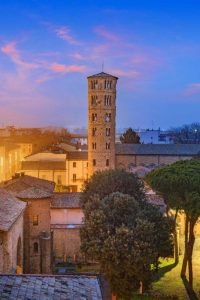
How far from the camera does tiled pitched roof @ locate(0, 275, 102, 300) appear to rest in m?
11.3

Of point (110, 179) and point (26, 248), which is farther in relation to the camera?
point (110, 179)

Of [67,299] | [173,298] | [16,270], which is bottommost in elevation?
[173,298]

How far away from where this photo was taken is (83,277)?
1296 cm

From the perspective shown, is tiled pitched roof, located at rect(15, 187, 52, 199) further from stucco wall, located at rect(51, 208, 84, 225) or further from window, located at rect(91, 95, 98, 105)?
window, located at rect(91, 95, 98, 105)

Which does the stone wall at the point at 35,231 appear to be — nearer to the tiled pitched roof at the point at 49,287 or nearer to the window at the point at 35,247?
the window at the point at 35,247

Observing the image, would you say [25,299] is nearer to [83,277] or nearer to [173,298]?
[83,277]

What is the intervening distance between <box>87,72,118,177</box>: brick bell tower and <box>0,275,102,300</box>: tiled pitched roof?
1826 inches

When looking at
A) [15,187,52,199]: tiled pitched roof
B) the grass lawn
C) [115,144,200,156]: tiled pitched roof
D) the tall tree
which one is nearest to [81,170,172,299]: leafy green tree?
the tall tree

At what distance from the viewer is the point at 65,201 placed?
35.1 m

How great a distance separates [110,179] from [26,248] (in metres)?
7.43

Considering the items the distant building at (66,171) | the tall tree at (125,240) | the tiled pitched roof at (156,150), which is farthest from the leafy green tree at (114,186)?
the tiled pitched roof at (156,150)

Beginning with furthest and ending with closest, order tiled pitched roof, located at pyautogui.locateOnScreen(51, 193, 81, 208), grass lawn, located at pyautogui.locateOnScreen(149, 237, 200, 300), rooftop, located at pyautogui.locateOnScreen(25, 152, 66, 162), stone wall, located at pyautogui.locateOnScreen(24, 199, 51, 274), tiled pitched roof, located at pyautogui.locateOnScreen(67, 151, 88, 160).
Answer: rooftop, located at pyautogui.locateOnScreen(25, 152, 66, 162) < tiled pitched roof, located at pyautogui.locateOnScreen(67, 151, 88, 160) < tiled pitched roof, located at pyautogui.locateOnScreen(51, 193, 81, 208) < stone wall, located at pyautogui.locateOnScreen(24, 199, 51, 274) < grass lawn, located at pyautogui.locateOnScreen(149, 237, 200, 300)

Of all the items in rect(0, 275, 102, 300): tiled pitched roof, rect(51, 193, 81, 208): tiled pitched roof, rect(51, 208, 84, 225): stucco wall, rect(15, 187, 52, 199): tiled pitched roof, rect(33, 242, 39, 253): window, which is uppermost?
rect(15, 187, 52, 199): tiled pitched roof

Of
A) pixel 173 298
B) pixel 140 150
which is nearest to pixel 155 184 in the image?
pixel 173 298
